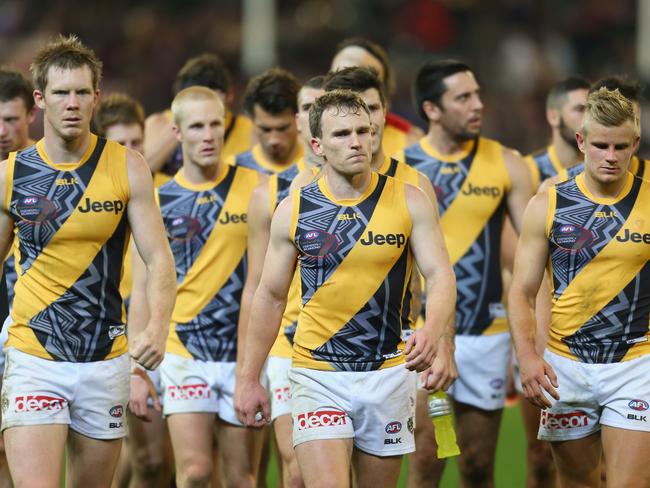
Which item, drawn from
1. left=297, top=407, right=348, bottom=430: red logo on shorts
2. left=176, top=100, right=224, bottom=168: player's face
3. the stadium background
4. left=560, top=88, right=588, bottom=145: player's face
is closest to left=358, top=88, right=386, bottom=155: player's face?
left=176, top=100, right=224, bottom=168: player's face

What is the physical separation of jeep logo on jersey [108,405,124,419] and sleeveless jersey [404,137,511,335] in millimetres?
2716

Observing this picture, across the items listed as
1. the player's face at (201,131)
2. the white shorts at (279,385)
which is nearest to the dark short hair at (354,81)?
the player's face at (201,131)

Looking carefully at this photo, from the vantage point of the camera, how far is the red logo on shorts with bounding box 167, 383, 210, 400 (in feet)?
28.7

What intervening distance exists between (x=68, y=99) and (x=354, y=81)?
6.08 feet

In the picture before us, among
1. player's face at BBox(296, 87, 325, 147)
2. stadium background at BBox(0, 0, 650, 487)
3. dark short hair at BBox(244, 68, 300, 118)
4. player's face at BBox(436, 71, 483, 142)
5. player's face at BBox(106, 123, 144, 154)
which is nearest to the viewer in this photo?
player's face at BBox(296, 87, 325, 147)

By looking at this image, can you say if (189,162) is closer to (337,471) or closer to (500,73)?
(337,471)

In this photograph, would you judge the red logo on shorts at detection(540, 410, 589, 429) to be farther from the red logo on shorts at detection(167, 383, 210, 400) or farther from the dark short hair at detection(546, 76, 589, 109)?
the dark short hair at detection(546, 76, 589, 109)

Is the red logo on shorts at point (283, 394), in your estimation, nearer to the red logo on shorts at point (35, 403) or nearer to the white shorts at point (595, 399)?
the white shorts at point (595, 399)

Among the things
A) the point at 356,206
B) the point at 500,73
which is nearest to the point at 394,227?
the point at 356,206

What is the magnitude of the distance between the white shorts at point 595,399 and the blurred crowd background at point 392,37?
1106 cm

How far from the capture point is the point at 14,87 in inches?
345

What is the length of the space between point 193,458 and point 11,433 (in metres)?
1.58

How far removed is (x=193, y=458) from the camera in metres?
Answer: 8.45

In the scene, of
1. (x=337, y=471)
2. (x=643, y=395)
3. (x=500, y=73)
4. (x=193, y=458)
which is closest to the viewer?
(x=337, y=471)
